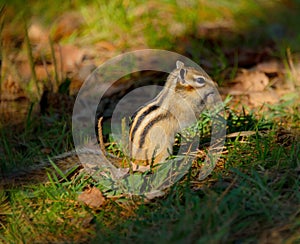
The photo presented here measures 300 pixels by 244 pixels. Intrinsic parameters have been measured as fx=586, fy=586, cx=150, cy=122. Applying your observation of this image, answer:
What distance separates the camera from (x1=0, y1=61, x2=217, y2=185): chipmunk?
404 centimetres

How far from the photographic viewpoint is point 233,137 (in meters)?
4.60

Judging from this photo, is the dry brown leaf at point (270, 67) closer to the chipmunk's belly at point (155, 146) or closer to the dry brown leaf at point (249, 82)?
the dry brown leaf at point (249, 82)

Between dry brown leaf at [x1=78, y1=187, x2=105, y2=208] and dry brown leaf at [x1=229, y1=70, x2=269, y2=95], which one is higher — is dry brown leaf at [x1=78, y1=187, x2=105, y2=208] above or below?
below

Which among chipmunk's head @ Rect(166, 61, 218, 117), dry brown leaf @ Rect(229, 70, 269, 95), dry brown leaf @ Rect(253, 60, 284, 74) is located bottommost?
dry brown leaf @ Rect(229, 70, 269, 95)

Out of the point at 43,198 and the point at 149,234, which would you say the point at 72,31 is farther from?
the point at 149,234

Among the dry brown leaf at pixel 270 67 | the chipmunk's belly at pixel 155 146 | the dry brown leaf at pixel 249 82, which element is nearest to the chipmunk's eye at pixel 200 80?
the chipmunk's belly at pixel 155 146

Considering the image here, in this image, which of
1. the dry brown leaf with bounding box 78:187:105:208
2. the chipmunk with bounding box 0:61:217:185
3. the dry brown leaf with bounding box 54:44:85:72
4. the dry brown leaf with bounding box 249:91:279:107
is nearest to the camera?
the dry brown leaf with bounding box 78:187:105:208

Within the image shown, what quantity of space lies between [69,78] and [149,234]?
321 centimetres

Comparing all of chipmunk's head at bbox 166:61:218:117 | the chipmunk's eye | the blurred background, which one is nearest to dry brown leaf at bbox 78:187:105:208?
chipmunk's head at bbox 166:61:218:117

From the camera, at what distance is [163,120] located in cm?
409

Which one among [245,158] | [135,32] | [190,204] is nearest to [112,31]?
[135,32]

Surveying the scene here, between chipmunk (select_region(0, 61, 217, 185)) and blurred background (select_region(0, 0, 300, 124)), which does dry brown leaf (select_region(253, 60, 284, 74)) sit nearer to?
blurred background (select_region(0, 0, 300, 124))

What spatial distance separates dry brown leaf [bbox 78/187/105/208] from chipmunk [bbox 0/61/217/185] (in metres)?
0.29

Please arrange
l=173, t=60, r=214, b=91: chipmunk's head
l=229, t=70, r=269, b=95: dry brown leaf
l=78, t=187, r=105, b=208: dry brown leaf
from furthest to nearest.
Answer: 1. l=229, t=70, r=269, b=95: dry brown leaf
2. l=173, t=60, r=214, b=91: chipmunk's head
3. l=78, t=187, r=105, b=208: dry brown leaf
